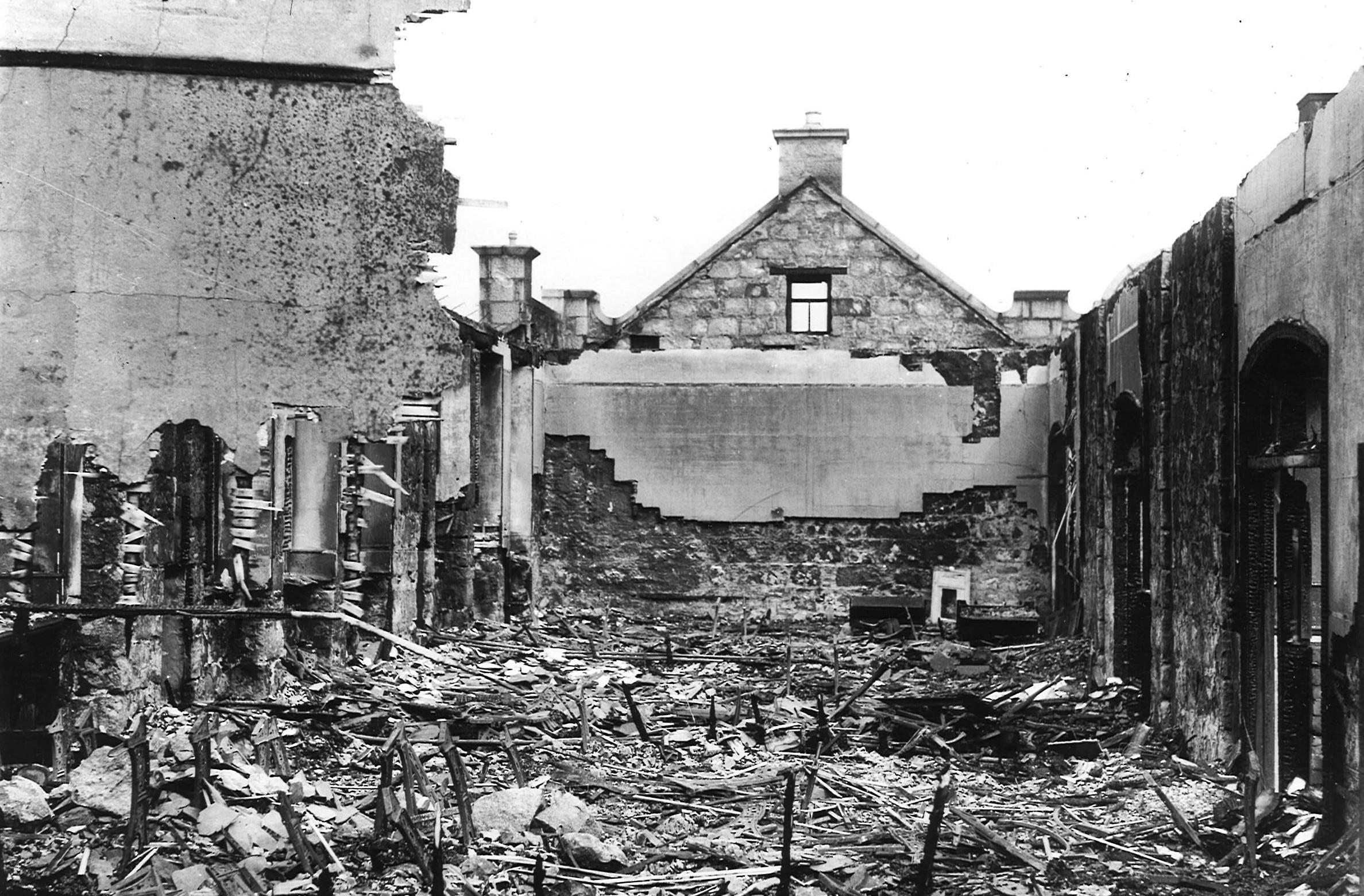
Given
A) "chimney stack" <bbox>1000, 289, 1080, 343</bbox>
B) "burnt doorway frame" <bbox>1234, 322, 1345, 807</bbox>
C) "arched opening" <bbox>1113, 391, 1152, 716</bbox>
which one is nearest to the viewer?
"burnt doorway frame" <bbox>1234, 322, 1345, 807</bbox>

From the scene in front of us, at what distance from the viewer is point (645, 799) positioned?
769 centimetres

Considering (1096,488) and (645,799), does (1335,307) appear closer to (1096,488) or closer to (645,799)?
(645,799)

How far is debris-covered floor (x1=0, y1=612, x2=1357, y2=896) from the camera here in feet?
20.4

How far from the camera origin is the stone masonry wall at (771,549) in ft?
52.5

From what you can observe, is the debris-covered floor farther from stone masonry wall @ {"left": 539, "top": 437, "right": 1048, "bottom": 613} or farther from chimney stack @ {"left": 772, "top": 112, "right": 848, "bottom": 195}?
chimney stack @ {"left": 772, "top": 112, "right": 848, "bottom": 195}

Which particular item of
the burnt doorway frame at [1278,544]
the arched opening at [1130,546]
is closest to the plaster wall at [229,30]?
the burnt doorway frame at [1278,544]

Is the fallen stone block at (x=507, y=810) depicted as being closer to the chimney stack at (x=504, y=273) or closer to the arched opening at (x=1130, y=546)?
the arched opening at (x=1130, y=546)

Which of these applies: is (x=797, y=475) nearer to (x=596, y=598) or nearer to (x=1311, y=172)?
(x=596, y=598)

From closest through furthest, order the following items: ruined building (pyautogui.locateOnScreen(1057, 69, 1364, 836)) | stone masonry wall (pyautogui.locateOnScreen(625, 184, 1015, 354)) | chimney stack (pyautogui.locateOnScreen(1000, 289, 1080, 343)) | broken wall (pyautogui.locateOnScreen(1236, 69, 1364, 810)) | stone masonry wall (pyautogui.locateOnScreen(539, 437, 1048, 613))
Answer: broken wall (pyautogui.locateOnScreen(1236, 69, 1364, 810)) → ruined building (pyautogui.locateOnScreen(1057, 69, 1364, 836)) → stone masonry wall (pyautogui.locateOnScreen(539, 437, 1048, 613)) → stone masonry wall (pyautogui.locateOnScreen(625, 184, 1015, 354)) → chimney stack (pyautogui.locateOnScreen(1000, 289, 1080, 343))

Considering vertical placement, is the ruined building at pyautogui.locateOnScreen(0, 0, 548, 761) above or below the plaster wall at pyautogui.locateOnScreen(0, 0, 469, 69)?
below

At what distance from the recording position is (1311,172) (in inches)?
262

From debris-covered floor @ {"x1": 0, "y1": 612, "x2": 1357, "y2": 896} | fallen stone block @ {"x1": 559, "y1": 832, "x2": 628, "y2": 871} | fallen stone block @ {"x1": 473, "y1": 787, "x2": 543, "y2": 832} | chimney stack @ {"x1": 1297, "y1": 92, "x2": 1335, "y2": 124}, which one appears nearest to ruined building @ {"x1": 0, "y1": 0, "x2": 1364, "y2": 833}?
debris-covered floor @ {"x1": 0, "y1": 612, "x2": 1357, "y2": 896}

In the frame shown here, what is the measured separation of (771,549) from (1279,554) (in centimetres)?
903

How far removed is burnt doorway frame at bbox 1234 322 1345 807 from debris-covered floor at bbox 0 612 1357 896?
41cm
